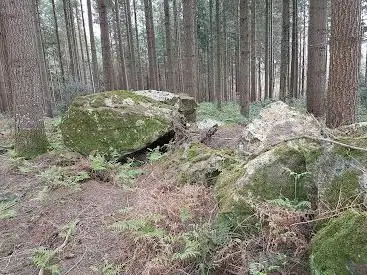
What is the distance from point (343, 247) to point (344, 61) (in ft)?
11.8

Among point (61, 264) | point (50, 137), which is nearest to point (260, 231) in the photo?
point (61, 264)

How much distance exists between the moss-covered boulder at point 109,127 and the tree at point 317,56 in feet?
14.7

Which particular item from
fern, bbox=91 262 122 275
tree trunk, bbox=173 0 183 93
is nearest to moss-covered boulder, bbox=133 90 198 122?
fern, bbox=91 262 122 275

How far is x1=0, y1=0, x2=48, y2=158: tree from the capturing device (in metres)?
7.14

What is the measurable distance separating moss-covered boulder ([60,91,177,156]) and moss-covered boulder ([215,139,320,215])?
3726mm

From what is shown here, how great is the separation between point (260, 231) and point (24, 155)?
229 inches

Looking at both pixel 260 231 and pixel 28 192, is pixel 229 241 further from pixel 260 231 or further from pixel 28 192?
pixel 28 192

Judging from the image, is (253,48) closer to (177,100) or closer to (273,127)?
(177,100)

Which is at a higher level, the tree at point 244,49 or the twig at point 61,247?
the tree at point 244,49

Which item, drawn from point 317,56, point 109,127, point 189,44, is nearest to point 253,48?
point 189,44

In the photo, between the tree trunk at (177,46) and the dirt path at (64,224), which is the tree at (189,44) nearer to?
the dirt path at (64,224)

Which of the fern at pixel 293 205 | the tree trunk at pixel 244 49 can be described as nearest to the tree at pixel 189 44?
the tree trunk at pixel 244 49

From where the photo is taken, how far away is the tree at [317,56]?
910cm

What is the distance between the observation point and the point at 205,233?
11.4ft
